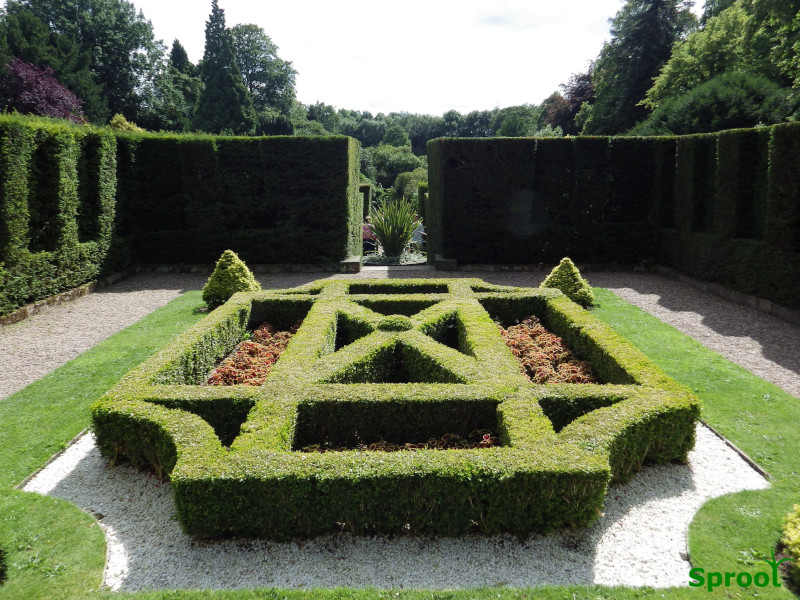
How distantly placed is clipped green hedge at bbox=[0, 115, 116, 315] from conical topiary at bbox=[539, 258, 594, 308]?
32.0ft

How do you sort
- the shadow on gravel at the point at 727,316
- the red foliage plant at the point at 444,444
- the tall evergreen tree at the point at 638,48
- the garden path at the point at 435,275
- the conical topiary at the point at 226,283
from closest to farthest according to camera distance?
the red foliage plant at the point at 444,444 → the garden path at the point at 435,275 → the shadow on gravel at the point at 727,316 → the conical topiary at the point at 226,283 → the tall evergreen tree at the point at 638,48

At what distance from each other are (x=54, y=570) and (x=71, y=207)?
10.7 metres

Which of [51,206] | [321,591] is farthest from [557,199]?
[321,591]

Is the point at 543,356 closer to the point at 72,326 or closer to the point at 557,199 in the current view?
the point at 72,326

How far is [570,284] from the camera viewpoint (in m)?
10.7

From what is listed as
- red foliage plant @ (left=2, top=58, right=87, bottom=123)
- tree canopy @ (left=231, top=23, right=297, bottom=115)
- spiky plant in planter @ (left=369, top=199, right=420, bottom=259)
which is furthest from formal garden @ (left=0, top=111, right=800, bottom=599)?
tree canopy @ (left=231, top=23, right=297, bottom=115)

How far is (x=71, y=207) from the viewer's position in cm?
1248

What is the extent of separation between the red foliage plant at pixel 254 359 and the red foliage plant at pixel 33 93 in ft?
84.9

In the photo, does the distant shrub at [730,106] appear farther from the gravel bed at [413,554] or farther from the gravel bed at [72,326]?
the gravel bed at [413,554]

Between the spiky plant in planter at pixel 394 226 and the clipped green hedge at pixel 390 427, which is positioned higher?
the spiky plant in planter at pixel 394 226

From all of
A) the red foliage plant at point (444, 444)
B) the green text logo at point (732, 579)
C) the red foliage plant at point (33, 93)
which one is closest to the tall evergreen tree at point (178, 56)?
the red foliage plant at point (33, 93)

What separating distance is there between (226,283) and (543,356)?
6643mm

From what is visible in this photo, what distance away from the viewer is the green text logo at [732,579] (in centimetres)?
355

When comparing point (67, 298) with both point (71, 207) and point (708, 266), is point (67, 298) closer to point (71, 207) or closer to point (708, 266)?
point (71, 207)
